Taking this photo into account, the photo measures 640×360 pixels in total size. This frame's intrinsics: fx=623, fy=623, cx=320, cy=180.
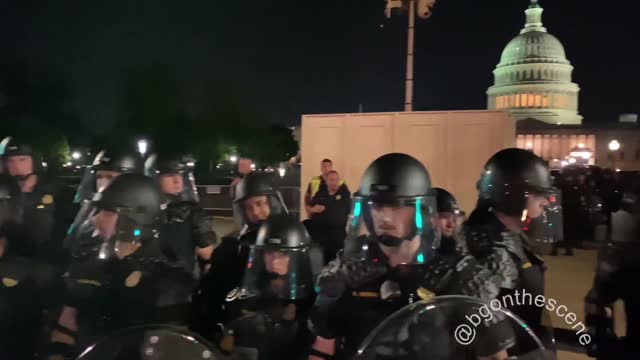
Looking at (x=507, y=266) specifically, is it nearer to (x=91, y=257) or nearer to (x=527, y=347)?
(x=527, y=347)

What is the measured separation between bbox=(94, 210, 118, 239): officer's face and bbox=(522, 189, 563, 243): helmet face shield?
7.51ft

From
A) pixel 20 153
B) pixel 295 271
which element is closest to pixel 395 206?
pixel 295 271

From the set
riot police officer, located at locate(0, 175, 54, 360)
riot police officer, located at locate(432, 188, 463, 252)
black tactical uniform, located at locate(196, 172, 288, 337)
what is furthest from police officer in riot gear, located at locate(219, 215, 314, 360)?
riot police officer, located at locate(0, 175, 54, 360)

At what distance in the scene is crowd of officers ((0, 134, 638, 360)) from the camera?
8.89 feet

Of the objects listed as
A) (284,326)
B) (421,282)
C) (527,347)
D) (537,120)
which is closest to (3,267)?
(284,326)

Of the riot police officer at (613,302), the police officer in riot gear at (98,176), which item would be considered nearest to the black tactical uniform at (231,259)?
the police officer in riot gear at (98,176)

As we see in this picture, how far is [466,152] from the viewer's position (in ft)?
32.4

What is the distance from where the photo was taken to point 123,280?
3.22 m

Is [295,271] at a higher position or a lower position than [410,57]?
lower

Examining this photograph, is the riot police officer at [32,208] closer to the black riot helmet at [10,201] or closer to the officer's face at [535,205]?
the black riot helmet at [10,201]

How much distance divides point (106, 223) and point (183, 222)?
141 centimetres

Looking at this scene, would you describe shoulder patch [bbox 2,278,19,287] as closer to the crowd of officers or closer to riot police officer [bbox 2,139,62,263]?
the crowd of officers

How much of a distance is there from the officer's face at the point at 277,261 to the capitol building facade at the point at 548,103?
73810mm

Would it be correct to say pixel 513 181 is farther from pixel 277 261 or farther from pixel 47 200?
pixel 47 200
